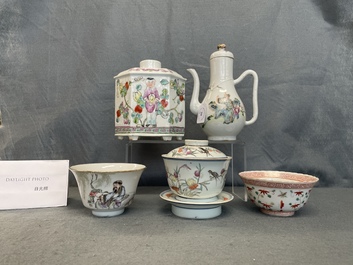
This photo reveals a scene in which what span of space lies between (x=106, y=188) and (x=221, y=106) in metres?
0.42

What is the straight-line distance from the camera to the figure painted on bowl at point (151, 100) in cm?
86

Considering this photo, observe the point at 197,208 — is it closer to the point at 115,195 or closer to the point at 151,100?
the point at 115,195

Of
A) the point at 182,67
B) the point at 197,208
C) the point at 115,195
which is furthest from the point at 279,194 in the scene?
the point at 182,67

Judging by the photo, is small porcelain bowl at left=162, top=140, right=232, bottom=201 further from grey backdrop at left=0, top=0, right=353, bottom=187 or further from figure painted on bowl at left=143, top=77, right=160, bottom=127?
grey backdrop at left=0, top=0, right=353, bottom=187

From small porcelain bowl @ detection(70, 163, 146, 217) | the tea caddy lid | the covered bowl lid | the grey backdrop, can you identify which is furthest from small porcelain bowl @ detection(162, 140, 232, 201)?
the grey backdrop

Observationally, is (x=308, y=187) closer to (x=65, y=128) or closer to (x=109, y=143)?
(x=109, y=143)

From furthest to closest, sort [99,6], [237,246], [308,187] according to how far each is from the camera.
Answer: [99,6] → [308,187] → [237,246]

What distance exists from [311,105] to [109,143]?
82cm

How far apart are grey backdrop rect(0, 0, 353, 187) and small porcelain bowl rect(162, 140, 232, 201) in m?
0.40

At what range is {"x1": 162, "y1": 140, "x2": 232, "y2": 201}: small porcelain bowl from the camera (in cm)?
70

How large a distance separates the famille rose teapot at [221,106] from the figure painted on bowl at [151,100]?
129 mm

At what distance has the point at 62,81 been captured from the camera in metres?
1.12

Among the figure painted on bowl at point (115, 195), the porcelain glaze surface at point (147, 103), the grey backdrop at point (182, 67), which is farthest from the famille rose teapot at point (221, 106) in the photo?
the figure painted on bowl at point (115, 195)

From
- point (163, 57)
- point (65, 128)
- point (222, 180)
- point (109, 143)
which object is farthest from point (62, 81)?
point (222, 180)
